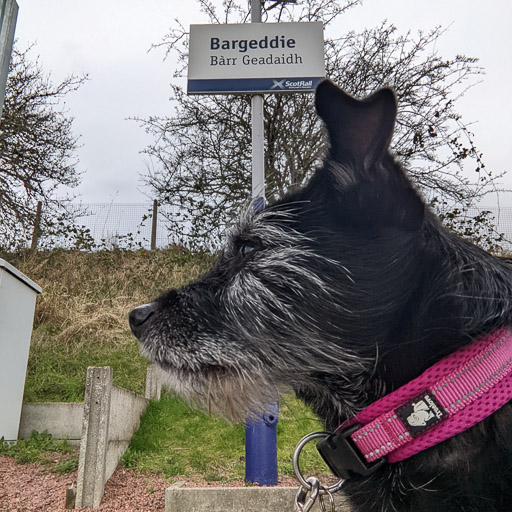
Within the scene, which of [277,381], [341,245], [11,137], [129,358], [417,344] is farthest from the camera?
[11,137]

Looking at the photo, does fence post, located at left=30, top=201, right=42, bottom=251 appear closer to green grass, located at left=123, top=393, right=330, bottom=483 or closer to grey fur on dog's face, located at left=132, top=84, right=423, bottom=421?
green grass, located at left=123, top=393, right=330, bottom=483

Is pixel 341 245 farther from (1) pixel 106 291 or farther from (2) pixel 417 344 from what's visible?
(1) pixel 106 291

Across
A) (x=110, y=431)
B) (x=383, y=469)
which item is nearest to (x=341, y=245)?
(x=383, y=469)

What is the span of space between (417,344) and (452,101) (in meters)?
8.46

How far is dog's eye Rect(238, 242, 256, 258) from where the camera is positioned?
1.89 metres

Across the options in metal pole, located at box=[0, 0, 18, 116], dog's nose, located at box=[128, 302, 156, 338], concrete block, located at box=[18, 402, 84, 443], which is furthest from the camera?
concrete block, located at box=[18, 402, 84, 443]

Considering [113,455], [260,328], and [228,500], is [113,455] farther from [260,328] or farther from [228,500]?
[260,328]

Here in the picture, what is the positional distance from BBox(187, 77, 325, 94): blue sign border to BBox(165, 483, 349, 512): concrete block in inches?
142

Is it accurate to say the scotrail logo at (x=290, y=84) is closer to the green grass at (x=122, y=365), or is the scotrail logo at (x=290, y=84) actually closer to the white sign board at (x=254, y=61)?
the white sign board at (x=254, y=61)

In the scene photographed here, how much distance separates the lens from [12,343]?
4.65m

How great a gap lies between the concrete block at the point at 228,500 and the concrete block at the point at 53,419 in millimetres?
1815

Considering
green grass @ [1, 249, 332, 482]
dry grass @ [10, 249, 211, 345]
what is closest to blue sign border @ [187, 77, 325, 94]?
green grass @ [1, 249, 332, 482]

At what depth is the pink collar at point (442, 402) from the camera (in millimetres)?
1220

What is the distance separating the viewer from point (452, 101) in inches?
340
